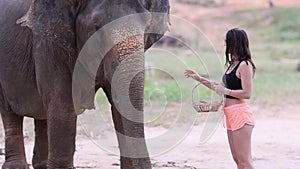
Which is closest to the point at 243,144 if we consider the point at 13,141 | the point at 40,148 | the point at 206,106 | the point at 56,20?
the point at 206,106

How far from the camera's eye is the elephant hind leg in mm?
8406

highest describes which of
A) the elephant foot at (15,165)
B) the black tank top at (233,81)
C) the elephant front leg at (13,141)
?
the black tank top at (233,81)

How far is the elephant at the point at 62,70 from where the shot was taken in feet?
19.7

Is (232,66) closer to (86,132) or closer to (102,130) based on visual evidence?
(86,132)

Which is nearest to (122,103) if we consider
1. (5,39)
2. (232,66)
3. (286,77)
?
(232,66)

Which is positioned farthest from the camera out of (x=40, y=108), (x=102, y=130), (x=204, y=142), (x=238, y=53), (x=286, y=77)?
(x=286, y=77)

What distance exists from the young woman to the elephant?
0.68 m

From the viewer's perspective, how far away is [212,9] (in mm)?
46562

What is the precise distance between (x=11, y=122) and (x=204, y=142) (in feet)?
10.8

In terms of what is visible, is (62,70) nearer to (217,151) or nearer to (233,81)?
(233,81)

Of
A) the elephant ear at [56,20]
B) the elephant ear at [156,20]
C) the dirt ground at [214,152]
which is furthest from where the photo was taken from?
the dirt ground at [214,152]

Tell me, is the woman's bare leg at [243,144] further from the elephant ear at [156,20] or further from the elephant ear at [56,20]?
the elephant ear at [56,20]

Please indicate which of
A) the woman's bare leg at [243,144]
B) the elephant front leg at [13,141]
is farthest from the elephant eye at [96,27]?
the elephant front leg at [13,141]

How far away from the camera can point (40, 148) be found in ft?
27.6
